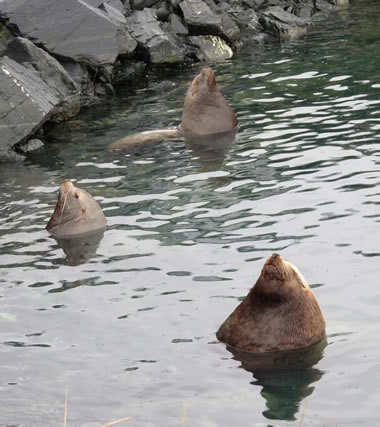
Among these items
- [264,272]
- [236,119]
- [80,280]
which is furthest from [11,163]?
[264,272]

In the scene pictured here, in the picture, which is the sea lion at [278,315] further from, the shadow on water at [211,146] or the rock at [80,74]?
the rock at [80,74]

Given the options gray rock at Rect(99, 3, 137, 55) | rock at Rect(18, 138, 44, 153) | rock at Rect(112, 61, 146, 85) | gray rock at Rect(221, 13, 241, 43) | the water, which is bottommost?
rock at Rect(18, 138, 44, 153)

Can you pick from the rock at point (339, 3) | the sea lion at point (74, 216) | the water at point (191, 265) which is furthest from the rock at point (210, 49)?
the sea lion at point (74, 216)

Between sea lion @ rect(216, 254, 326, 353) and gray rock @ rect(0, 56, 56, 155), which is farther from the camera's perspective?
gray rock @ rect(0, 56, 56, 155)

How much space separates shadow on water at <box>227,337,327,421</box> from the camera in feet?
19.7

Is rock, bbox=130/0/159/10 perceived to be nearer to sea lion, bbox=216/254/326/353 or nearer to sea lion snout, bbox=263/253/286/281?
sea lion, bbox=216/254/326/353

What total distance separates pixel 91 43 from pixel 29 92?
278 cm

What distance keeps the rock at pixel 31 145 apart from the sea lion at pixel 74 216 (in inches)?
163

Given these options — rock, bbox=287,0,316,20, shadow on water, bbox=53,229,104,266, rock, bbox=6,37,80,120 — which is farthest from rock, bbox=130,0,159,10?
shadow on water, bbox=53,229,104,266

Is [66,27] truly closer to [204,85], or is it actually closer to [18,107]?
[18,107]

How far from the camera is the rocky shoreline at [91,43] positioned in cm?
1402

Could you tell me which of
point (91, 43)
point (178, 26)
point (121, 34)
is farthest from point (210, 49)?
point (91, 43)

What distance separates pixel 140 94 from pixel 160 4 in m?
3.71

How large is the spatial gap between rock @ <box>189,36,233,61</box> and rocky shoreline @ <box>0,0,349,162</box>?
2cm
